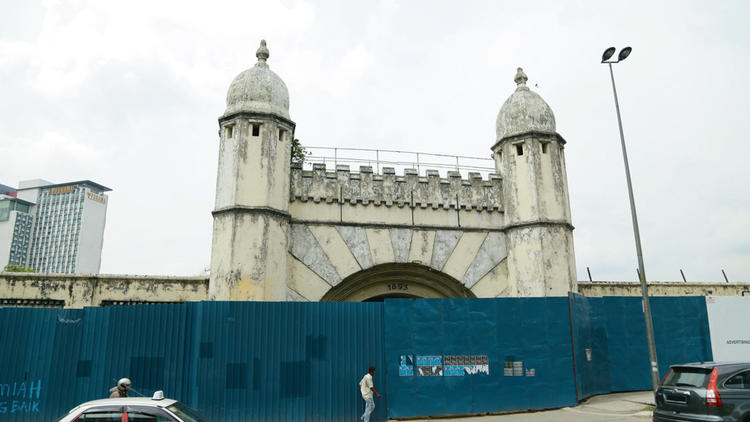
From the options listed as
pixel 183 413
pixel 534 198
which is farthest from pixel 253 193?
pixel 534 198

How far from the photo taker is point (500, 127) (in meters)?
18.6

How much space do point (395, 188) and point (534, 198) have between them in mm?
4868

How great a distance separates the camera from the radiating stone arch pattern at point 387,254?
1589cm

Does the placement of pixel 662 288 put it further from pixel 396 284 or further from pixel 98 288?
pixel 98 288

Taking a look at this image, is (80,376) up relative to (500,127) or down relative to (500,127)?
down

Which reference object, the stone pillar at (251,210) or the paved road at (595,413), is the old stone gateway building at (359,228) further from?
the paved road at (595,413)

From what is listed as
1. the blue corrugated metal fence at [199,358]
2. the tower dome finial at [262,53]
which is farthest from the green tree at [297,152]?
the blue corrugated metal fence at [199,358]

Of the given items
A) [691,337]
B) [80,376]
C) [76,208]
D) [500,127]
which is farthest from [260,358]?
[76,208]

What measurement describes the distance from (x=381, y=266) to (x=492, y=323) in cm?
494

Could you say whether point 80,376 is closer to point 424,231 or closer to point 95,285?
point 95,285

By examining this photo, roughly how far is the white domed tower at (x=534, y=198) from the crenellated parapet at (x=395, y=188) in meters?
0.92

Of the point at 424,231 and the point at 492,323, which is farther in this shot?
the point at 424,231

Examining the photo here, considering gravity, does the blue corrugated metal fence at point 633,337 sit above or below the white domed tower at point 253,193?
below

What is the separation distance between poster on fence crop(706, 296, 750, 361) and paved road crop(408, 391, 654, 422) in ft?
14.5
